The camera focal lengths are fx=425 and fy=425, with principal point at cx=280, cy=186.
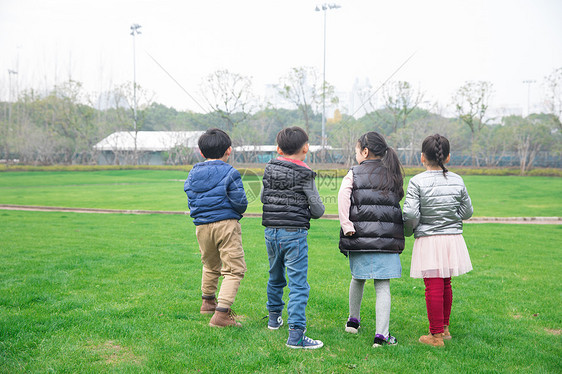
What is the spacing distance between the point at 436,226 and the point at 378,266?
1.91 ft

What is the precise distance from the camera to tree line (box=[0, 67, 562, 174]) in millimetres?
43219

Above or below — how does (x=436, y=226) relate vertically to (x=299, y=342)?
above

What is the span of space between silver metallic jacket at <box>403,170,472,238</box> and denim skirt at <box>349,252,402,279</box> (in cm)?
35

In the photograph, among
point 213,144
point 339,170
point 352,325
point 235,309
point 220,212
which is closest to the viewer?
point 352,325

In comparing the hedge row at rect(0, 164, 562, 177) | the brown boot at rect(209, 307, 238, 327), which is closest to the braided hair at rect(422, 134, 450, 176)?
the brown boot at rect(209, 307, 238, 327)

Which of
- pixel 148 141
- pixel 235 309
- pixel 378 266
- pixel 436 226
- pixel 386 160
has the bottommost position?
pixel 235 309

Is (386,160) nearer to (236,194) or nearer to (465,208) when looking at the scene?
(465,208)

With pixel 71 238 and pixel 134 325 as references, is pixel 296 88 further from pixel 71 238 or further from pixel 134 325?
pixel 134 325

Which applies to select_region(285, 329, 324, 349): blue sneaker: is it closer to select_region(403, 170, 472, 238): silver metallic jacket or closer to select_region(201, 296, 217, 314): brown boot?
select_region(201, 296, 217, 314): brown boot

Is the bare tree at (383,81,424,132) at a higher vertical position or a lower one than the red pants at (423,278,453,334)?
higher

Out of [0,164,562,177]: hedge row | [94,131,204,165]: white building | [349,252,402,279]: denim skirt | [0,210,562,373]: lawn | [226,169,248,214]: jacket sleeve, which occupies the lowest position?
[0,210,562,373]: lawn

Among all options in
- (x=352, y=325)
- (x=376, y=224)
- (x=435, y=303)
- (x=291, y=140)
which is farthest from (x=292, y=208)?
(x=435, y=303)

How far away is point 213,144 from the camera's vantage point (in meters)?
3.80

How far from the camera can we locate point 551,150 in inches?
1686
